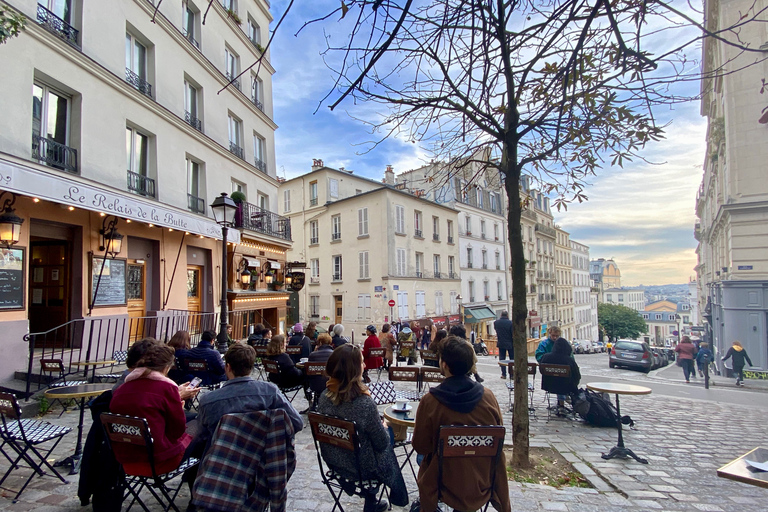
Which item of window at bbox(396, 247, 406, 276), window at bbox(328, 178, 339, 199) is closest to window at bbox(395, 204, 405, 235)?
window at bbox(396, 247, 406, 276)

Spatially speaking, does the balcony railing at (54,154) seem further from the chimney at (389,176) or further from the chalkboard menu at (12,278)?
the chimney at (389,176)

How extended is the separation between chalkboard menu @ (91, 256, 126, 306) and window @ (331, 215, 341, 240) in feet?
58.7

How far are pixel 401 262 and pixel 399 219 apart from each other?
279 centimetres

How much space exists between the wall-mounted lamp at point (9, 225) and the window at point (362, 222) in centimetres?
1924

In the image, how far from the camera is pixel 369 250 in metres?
24.7

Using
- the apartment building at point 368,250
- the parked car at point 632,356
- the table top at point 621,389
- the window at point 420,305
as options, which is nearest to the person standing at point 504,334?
the table top at point 621,389

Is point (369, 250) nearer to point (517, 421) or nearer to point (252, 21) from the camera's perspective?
point (252, 21)

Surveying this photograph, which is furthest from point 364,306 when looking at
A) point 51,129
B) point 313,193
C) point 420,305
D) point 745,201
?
point 51,129

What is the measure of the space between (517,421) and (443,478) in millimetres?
2094

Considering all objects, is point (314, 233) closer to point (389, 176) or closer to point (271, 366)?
point (389, 176)

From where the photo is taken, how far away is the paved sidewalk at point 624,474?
344 centimetres

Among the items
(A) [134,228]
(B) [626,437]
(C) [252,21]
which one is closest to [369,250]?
(C) [252,21]

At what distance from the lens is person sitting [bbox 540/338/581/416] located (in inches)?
245

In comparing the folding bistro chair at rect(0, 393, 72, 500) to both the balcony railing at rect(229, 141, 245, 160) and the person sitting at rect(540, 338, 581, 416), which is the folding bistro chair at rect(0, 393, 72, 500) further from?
the balcony railing at rect(229, 141, 245, 160)
